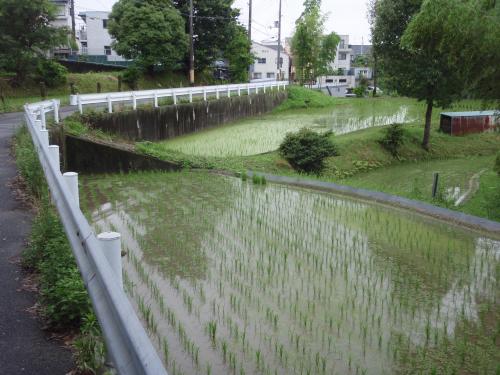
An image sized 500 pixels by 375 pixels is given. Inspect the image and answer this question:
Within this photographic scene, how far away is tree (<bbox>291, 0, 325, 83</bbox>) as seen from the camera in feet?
169

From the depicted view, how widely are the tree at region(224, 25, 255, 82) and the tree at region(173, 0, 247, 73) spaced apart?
0.29m

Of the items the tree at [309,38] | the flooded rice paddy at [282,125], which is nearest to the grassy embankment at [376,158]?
the flooded rice paddy at [282,125]

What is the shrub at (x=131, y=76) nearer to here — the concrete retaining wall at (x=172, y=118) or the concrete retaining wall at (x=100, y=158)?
the concrete retaining wall at (x=172, y=118)

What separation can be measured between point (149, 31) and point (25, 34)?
7.54 m

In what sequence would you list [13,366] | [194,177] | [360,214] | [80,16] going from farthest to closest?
[80,16] < [194,177] < [360,214] < [13,366]

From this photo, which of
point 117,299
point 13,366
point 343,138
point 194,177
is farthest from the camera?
point 343,138

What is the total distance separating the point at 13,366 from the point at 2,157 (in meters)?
→ 7.72

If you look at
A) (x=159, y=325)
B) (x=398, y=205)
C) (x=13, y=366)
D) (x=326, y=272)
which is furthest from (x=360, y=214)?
(x=13, y=366)

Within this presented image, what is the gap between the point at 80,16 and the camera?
174 ft

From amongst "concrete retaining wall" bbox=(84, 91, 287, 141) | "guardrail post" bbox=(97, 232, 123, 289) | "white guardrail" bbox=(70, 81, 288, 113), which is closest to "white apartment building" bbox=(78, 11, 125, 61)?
"white guardrail" bbox=(70, 81, 288, 113)

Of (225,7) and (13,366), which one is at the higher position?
(225,7)

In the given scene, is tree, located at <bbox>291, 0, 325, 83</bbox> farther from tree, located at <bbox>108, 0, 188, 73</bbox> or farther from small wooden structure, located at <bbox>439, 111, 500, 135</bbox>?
small wooden structure, located at <bbox>439, 111, 500, 135</bbox>

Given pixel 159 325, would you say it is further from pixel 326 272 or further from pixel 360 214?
pixel 360 214

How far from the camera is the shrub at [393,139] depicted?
21.0 meters
